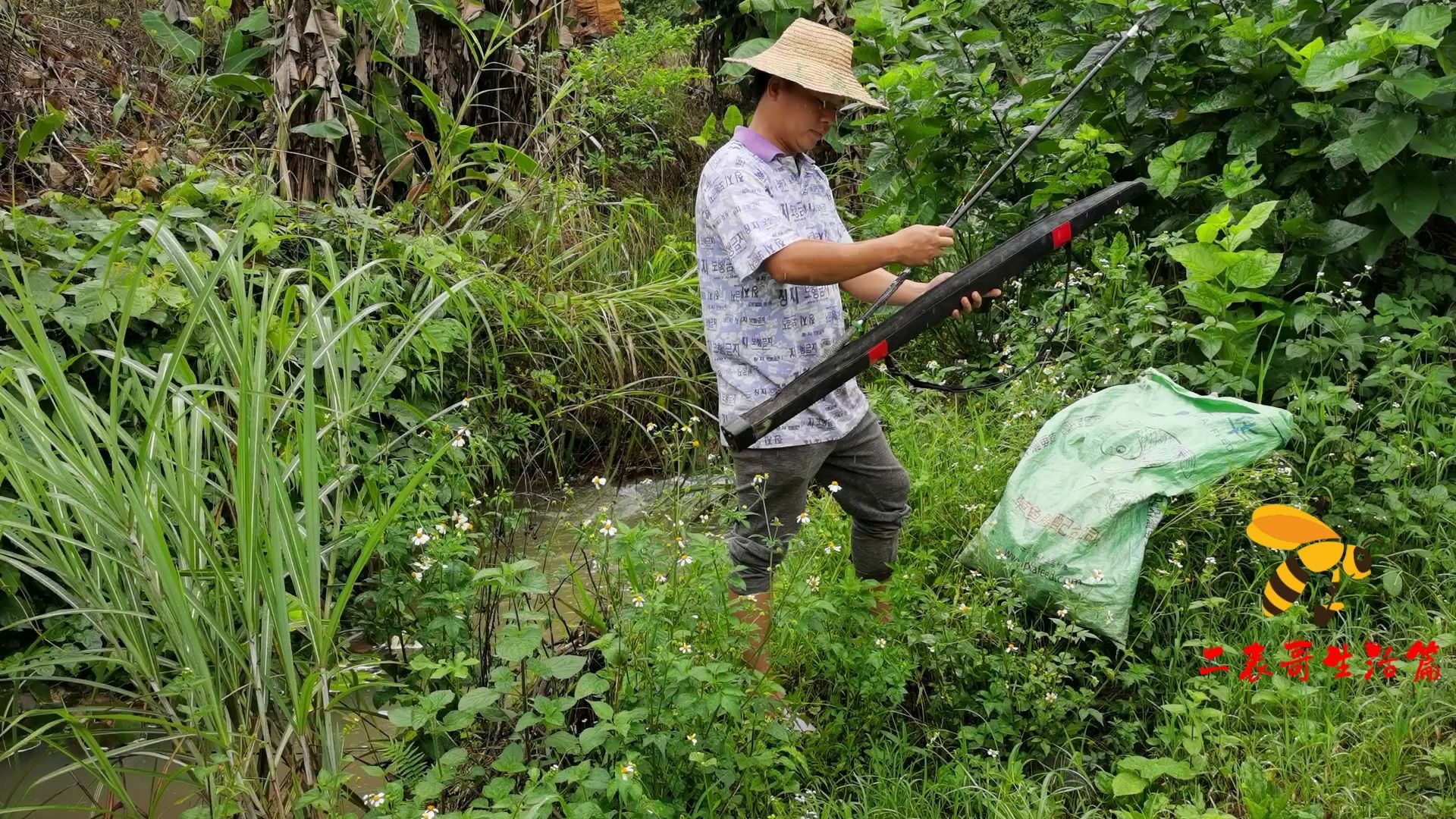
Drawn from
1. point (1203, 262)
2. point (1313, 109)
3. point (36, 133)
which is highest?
point (1313, 109)

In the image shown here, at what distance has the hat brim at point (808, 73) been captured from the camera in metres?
2.42

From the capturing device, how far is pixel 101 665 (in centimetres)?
255

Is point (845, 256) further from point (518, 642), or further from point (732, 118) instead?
point (732, 118)

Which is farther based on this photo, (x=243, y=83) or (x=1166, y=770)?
(x=243, y=83)

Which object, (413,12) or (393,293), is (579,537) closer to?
(393,293)

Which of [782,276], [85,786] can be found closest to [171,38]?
[85,786]

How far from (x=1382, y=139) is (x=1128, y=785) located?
2.30m

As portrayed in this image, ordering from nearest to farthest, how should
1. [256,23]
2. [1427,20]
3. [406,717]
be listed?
[406,717], [1427,20], [256,23]

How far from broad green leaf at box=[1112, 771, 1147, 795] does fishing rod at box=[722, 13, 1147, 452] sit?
985 mm

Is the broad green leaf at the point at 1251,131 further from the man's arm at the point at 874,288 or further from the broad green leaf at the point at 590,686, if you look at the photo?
the broad green leaf at the point at 590,686

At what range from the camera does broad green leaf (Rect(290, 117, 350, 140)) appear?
4.70 metres

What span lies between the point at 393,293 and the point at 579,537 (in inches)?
73.7

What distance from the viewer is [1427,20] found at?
3.31 metres

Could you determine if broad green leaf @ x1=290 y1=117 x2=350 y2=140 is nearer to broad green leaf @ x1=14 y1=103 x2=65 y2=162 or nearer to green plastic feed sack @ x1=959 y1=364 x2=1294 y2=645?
broad green leaf @ x1=14 y1=103 x2=65 y2=162
